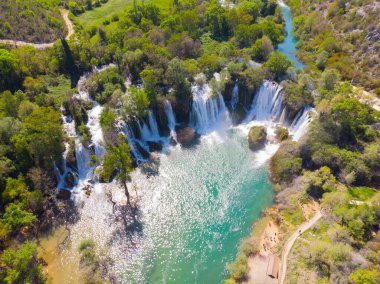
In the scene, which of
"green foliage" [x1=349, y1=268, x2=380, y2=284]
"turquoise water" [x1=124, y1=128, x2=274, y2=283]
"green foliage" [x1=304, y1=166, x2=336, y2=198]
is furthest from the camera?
"green foliage" [x1=304, y1=166, x2=336, y2=198]

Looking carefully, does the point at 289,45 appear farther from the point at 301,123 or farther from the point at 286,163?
the point at 286,163

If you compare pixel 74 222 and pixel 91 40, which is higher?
pixel 91 40

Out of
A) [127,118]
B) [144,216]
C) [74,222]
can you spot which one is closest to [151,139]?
[127,118]

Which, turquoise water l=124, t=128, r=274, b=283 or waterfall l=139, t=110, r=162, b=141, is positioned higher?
waterfall l=139, t=110, r=162, b=141

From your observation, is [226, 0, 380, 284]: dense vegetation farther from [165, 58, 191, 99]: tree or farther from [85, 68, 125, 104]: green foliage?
[85, 68, 125, 104]: green foliage

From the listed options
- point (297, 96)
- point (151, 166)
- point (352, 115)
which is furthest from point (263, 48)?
point (151, 166)

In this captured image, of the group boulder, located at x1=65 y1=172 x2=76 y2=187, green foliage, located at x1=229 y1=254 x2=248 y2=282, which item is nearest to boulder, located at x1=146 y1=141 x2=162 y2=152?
boulder, located at x1=65 y1=172 x2=76 y2=187

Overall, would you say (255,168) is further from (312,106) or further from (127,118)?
(127,118)
